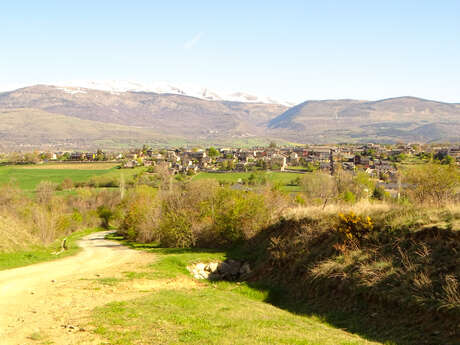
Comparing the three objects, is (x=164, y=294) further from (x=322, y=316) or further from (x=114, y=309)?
(x=322, y=316)

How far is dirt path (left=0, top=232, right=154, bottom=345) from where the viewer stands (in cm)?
1209

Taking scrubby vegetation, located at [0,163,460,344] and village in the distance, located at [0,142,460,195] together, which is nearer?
scrubby vegetation, located at [0,163,460,344]

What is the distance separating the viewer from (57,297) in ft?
54.2

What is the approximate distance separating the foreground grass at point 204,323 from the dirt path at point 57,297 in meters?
0.90

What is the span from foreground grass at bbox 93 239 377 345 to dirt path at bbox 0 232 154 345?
0.90 m

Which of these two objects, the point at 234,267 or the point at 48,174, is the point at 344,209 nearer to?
the point at 234,267

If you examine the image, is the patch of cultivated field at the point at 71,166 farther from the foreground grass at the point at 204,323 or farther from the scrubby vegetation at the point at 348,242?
the foreground grass at the point at 204,323

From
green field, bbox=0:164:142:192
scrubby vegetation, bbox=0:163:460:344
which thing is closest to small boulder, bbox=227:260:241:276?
scrubby vegetation, bbox=0:163:460:344

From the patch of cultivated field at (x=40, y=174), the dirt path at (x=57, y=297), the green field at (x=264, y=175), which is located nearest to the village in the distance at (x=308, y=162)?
the green field at (x=264, y=175)

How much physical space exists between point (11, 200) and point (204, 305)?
7154 cm

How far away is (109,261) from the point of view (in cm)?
2833

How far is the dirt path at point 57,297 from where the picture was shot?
1209 centimetres

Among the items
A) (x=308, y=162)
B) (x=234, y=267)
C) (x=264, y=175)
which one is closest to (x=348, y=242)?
(x=234, y=267)

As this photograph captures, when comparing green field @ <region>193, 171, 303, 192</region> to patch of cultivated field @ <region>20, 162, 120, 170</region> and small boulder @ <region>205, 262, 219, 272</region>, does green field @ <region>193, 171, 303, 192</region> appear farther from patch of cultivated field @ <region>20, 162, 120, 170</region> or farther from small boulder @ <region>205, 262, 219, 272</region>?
small boulder @ <region>205, 262, 219, 272</region>
